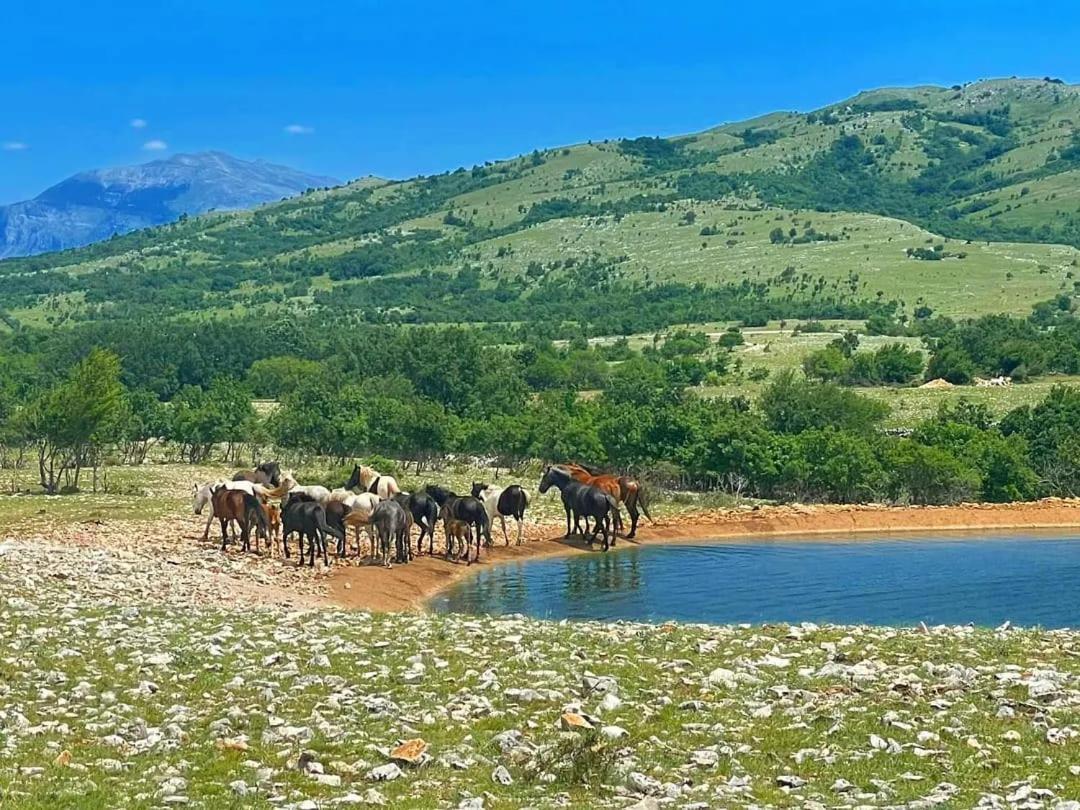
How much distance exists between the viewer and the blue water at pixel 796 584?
28.1m

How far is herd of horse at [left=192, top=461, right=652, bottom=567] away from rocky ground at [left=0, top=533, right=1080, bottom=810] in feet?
39.0

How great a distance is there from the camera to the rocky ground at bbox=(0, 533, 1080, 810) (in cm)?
1112

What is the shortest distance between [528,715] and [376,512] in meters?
18.9

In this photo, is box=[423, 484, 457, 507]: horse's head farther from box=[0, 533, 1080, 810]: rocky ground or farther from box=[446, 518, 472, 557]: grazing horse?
box=[0, 533, 1080, 810]: rocky ground

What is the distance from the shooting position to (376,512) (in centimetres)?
Result: 3209

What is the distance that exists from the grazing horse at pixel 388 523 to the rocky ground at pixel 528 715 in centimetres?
1177

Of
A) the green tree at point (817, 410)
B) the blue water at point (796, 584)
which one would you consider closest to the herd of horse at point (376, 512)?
the blue water at point (796, 584)

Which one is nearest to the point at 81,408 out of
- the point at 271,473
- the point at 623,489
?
the point at 271,473

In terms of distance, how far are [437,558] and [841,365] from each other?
7542 centimetres

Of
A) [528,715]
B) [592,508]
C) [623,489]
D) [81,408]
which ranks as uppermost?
[81,408]

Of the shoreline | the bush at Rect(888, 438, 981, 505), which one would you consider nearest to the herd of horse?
the shoreline

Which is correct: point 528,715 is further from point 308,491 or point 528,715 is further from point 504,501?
point 504,501

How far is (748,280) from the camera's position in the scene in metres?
196

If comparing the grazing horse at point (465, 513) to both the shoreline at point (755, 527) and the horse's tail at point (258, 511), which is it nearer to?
the shoreline at point (755, 527)
